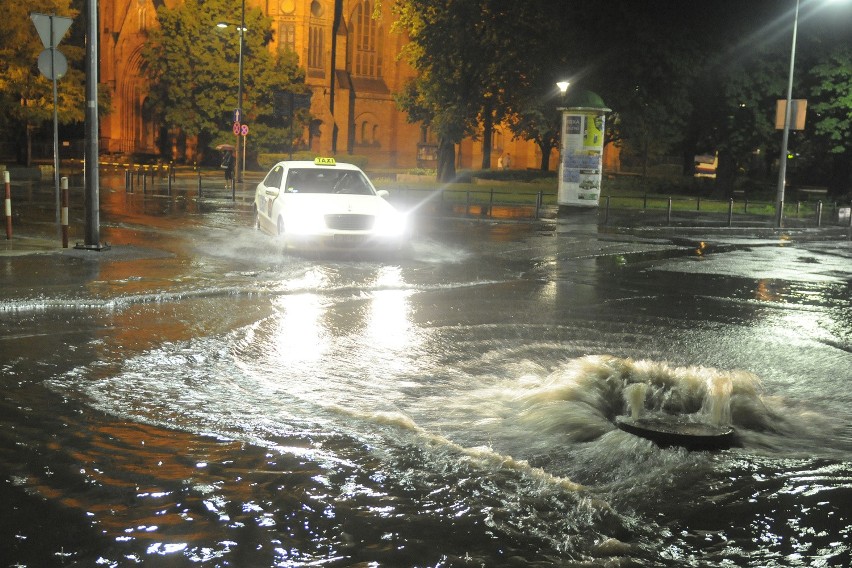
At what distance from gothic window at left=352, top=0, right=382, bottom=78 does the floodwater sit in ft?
227

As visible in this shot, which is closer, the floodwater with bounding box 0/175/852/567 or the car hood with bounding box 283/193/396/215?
the floodwater with bounding box 0/175/852/567

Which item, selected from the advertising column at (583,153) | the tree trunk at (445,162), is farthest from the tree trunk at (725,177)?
the advertising column at (583,153)

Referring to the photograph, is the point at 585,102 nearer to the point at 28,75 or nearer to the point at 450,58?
the point at 450,58

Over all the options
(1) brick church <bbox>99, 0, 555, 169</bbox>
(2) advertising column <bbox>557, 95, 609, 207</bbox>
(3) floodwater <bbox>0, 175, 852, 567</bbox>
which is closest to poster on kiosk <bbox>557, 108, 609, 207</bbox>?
(2) advertising column <bbox>557, 95, 609, 207</bbox>

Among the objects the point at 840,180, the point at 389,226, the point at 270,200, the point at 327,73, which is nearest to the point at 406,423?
the point at 389,226

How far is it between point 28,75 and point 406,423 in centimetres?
4776

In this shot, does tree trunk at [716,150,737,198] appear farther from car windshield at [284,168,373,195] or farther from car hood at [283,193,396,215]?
car hood at [283,193,396,215]

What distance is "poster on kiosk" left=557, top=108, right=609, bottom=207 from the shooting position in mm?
27391

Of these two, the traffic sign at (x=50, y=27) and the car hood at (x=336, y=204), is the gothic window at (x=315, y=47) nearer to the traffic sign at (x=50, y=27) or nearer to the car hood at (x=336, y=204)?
the traffic sign at (x=50, y=27)

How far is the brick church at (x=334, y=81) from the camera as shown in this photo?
7431 centimetres

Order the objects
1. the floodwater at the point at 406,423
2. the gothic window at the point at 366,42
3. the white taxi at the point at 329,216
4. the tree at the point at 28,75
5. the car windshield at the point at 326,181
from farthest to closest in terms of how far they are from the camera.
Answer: the gothic window at the point at 366,42 → the tree at the point at 28,75 → the car windshield at the point at 326,181 → the white taxi at the point at 329,216 → the floodwater at the point at 406,423

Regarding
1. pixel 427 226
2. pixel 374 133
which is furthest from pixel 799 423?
pixel 374 133

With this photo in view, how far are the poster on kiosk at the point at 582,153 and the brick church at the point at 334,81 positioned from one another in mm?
48329

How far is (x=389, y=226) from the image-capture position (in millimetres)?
17094
